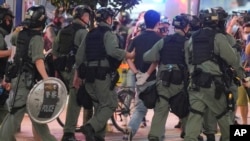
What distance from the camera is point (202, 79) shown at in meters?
7.11

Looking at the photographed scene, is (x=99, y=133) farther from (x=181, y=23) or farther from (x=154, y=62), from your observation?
(x=181, y=23)

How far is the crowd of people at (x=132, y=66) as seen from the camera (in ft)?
23.4

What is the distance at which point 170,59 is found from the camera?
7.96 metres

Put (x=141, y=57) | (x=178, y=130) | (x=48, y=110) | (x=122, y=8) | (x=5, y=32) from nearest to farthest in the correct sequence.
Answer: (x=48, y=110)
(x=5, y=32)
(x=141, y=57)
(x=122, y=8)
(x=178, y=130)

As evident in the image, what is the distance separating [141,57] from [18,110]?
2546mm

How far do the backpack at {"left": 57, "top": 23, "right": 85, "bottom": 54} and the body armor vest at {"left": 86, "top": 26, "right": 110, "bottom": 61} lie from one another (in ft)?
1.74

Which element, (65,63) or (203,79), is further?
(65,63)

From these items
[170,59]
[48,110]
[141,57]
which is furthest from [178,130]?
[48,110]

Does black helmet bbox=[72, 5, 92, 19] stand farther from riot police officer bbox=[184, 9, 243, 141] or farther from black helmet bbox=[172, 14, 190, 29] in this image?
riot police officer bbox=[184, 9, 243, 141]

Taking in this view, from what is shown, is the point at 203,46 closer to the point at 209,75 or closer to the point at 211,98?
the point at 209,75

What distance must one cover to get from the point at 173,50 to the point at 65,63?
1.79m

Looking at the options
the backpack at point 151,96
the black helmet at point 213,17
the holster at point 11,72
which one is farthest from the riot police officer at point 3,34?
the black helmet at point 213,17

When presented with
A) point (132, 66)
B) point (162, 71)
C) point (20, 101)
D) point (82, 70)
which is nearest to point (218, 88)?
point (162, 71)

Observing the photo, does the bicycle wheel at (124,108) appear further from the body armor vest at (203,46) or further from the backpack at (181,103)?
the body armor vest at (203,46)
